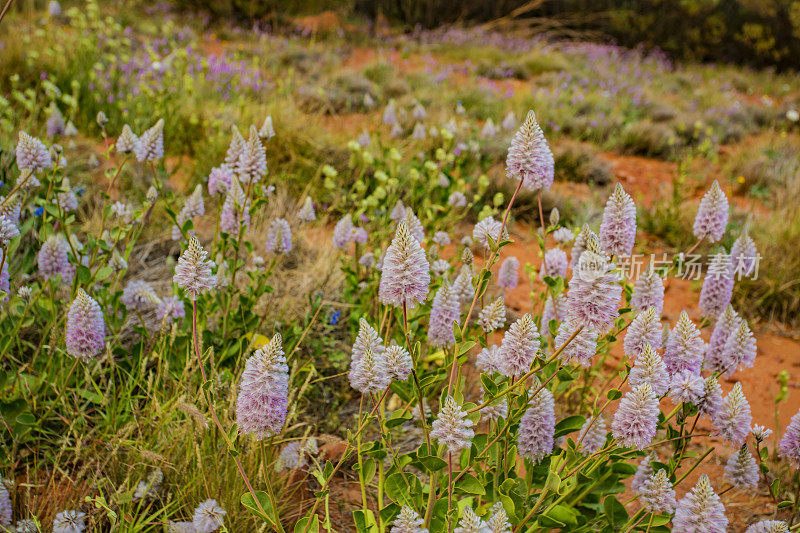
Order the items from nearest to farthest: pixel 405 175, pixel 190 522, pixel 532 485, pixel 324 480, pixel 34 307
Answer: pixel 324 480 < pixel 532 485 < pixel 190 522 < pixel 34 307 < pixel 405 175

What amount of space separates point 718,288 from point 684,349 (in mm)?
555

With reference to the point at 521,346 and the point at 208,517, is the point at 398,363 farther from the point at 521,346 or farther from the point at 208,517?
the point at 208,517

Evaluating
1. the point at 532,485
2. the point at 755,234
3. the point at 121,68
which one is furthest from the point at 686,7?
the point at 532,485

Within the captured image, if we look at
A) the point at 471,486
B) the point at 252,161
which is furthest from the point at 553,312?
the point at 252,161

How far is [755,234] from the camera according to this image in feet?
14.5

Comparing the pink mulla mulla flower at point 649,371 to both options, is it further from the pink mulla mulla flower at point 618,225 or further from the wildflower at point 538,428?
the pink mulla mulla flower at point 618,225

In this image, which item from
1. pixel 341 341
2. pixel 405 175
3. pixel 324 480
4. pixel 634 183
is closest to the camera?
pixel 324 480

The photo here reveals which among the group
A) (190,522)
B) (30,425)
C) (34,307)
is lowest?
(190,522)

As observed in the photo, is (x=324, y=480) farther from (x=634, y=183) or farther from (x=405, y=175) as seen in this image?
(x=634, y=183)

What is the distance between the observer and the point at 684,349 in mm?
1652

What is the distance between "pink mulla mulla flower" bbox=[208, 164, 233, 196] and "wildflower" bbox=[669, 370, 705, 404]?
1.74 m

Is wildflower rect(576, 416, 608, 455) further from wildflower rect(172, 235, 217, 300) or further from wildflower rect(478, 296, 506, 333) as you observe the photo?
wildflower rect(172, 235, 217, 300)

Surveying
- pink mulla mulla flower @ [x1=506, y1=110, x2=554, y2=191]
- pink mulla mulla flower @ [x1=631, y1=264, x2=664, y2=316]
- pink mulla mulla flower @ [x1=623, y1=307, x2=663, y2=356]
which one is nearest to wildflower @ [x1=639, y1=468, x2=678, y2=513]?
pink mulla mulla flower @ [x1=623, y1=307, x2=663, y2=356]

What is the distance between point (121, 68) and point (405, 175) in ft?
9.50
